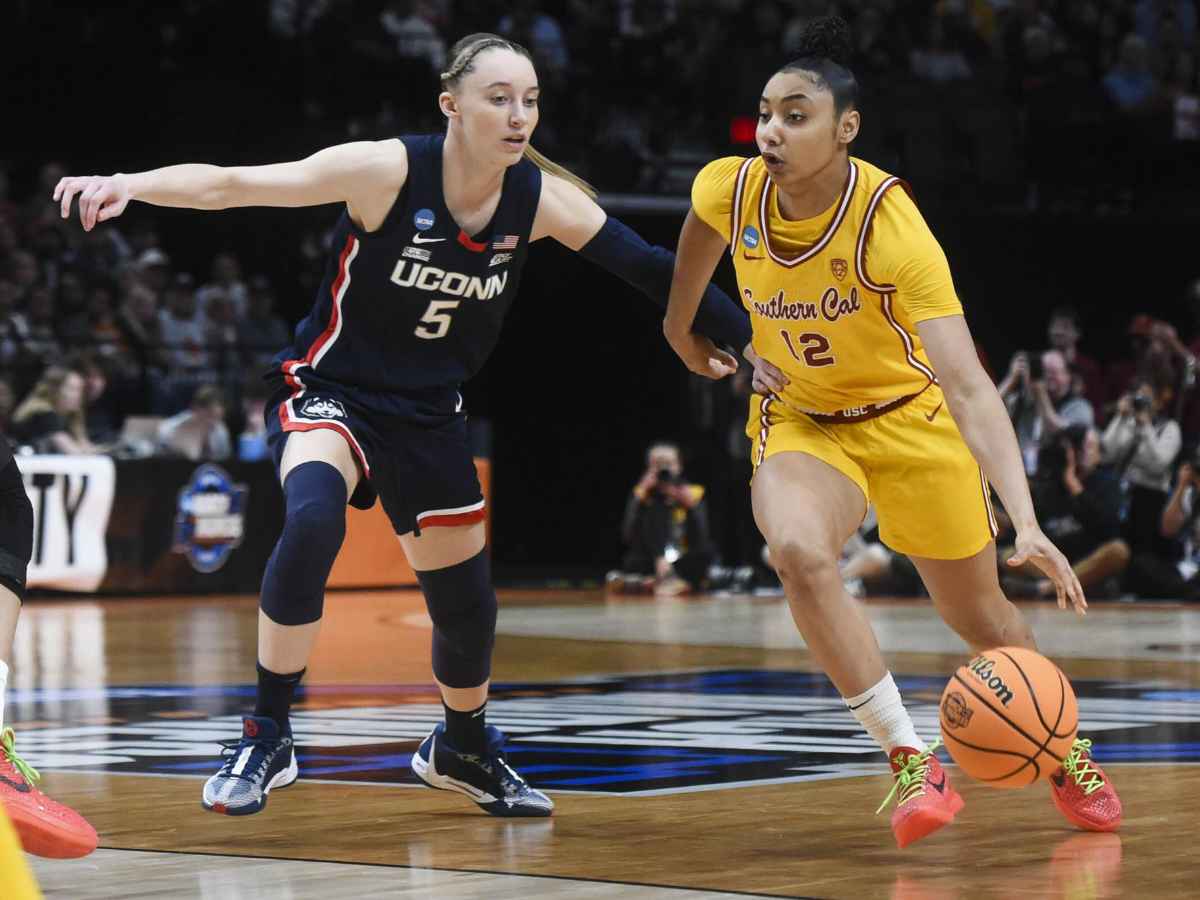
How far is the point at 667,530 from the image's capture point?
1856 centimetres

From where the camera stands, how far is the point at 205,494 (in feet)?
57.5

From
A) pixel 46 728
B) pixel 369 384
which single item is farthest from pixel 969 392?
pixel 46 728

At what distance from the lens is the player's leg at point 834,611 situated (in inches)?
216

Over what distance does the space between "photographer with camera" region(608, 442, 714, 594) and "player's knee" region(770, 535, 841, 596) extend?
12.8 m

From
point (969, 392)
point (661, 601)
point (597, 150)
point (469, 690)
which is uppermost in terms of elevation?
point (597, 150)

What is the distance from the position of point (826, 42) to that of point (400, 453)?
1.60 metres

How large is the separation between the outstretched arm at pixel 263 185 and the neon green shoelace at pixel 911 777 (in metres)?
2.02

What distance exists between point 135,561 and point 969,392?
41.9 feet

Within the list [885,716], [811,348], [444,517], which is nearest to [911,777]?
[885,716]

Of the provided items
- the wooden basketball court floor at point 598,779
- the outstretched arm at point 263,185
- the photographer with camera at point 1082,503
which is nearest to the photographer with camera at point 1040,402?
the photographer with camera at point 1082,503

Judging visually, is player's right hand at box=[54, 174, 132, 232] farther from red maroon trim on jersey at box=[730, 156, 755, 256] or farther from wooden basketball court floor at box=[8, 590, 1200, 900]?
red maroon trim on jersey at box=[730, 156, 755, 256]

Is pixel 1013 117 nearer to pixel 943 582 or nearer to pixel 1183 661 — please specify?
pixel 1183 661

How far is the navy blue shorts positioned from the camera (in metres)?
5.82

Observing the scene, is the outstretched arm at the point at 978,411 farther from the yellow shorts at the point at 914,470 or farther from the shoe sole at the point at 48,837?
the shoe sole at the point at 48,837
